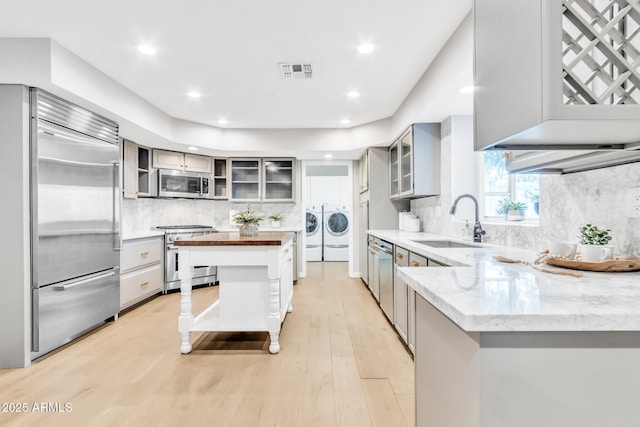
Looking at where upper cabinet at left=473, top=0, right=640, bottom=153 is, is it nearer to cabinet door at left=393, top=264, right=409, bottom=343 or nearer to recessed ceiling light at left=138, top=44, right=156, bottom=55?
cabinet door at left=393, top=264, right=409, bottom=343

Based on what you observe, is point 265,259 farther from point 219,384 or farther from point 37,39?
point 37,39

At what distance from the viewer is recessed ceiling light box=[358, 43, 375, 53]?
8.14 feet

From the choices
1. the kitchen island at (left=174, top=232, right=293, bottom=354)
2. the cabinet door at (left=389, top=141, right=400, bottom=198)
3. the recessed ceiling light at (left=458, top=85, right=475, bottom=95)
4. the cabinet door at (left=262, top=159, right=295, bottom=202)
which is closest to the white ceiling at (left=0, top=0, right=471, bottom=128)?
the recessed ceiling light at (left=458, top=85, right=475, bottom=95)

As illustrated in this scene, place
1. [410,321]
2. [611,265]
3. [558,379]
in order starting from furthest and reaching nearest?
1. [410,321]
2. [611,265]
3. [558,379]

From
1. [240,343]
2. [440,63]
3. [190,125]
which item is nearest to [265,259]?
[240,343]

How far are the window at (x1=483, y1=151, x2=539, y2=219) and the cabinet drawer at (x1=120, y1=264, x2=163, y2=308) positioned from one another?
395 cm

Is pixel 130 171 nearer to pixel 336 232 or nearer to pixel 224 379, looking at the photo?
pixel 224 379

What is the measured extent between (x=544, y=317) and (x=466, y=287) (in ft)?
0.83

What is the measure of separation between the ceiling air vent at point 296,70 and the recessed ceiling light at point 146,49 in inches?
41.1

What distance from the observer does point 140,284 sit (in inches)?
154

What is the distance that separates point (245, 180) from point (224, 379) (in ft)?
12.3

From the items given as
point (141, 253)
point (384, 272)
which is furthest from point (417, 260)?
point (141, 253)

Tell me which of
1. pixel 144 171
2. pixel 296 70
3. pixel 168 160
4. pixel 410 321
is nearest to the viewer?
pixel 410 321

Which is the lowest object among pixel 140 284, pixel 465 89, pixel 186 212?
pixel 140 284
